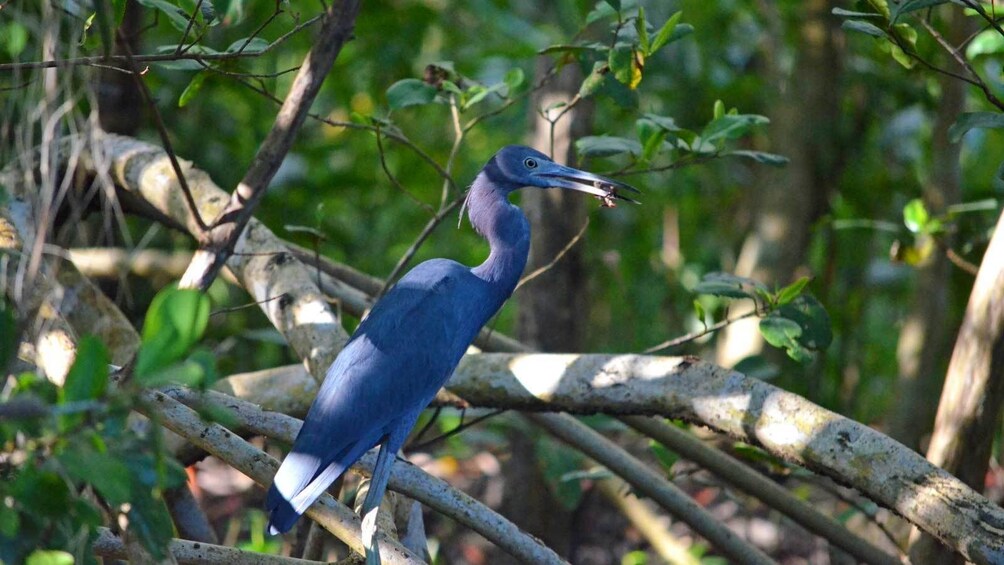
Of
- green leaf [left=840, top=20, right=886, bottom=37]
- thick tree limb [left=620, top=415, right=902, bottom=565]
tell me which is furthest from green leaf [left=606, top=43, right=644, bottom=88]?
thick tree limb [left=620, top=415, right=902, bottom=565]

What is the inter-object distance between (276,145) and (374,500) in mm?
742

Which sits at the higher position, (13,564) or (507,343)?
(13,564)

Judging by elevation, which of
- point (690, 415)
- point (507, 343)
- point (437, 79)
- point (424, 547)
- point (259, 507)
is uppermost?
point (437, 79)

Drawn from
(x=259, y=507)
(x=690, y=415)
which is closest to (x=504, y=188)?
(x=690, y=415)

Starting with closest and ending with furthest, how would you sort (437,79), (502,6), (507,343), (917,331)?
(437,79)
(507,343)
(917,331)
(502,6)

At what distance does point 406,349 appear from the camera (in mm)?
2518

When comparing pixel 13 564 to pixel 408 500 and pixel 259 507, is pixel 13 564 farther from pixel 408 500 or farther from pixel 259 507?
pixel 259 507

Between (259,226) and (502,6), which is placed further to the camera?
(502,6)

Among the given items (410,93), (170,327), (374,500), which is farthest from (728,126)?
(170,327)

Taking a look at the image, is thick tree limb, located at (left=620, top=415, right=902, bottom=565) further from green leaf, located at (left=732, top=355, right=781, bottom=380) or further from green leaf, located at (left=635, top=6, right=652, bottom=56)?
green leaf, located at (left=635, top=6, right=652, bottom=56)

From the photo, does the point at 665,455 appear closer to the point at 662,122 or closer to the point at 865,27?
the point at 662,122

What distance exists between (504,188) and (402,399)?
741mm

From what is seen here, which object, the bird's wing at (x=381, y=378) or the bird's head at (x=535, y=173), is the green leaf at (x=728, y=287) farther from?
the bird's wing at (x=381, y=378)

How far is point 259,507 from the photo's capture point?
4.49 m
